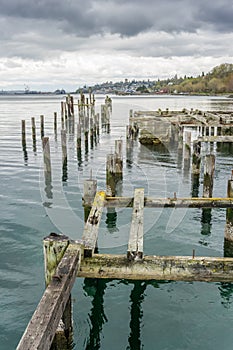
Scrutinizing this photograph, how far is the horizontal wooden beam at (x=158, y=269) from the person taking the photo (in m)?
4.66

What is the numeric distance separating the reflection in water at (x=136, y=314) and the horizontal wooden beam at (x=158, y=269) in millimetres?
1833

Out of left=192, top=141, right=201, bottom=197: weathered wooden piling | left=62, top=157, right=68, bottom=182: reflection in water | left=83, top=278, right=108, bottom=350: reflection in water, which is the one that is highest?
left=192, top=141, right=201, bottom=197: weathered wooden piling

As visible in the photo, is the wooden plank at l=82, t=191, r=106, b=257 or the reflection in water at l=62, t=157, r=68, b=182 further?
the reflection in water at l=62, t=157, r=68, b=182

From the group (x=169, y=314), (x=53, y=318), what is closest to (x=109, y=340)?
(x=169, y=314)

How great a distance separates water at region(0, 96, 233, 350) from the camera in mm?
6051

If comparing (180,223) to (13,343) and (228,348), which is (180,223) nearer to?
(228,348)

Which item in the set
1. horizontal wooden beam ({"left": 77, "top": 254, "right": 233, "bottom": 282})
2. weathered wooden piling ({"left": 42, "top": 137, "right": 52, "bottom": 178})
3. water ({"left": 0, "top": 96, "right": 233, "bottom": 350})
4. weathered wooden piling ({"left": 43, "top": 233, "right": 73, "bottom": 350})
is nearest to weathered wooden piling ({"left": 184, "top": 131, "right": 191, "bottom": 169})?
water ({"left": 0, "top": 96, "right": 233, "bottom": 350})

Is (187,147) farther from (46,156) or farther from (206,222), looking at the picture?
(46,156)

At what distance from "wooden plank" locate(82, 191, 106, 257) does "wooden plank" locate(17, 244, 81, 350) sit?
0.32 meters

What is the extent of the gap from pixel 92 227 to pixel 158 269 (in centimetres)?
157

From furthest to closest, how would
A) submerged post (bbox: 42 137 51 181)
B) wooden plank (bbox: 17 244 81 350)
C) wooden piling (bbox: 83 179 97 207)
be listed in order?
1. submerged post (bbox: 42 137 51 181)
2. wooden piling (bbox: 83 179 97 207)
3. wooden plank (bbox: 17 244 81 350)

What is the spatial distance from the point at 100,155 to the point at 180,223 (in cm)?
1387

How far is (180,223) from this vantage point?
36.6ft

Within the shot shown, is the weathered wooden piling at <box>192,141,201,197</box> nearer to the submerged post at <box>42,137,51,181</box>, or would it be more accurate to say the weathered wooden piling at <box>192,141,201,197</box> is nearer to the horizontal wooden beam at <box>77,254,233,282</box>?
the submerged post at <box>42,137,51,181</box>
